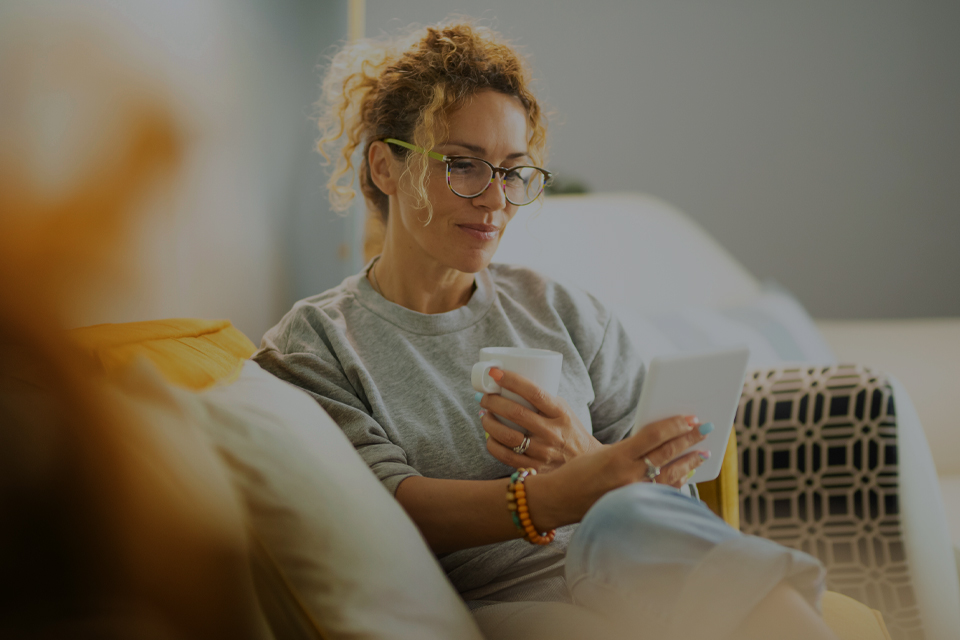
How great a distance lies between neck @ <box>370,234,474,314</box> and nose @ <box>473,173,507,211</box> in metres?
0.11

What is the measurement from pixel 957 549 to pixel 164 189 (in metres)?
1.35

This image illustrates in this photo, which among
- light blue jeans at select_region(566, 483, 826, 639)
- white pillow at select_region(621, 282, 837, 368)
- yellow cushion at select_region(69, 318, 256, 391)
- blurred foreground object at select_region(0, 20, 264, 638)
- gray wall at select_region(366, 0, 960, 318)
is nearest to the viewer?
blurred foreground object at select_region(0, 20, 264, 638)

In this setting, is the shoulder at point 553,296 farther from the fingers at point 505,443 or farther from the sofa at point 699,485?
the fingers at point 505,443

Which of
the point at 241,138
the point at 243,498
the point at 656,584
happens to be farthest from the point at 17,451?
the point at 656,584

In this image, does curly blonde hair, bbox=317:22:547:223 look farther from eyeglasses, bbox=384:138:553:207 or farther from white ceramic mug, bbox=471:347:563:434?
white ceramic mug, bbox=471:347:563:434

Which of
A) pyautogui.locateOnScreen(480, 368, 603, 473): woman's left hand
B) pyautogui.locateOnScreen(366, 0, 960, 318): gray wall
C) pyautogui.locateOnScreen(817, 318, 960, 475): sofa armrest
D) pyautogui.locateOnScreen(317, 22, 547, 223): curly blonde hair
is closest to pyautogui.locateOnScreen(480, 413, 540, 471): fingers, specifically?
pyautogui.locateOnScreen(480, 368, 603, 473): woman's left hand

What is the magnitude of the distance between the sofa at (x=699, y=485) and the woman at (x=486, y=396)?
0.10m

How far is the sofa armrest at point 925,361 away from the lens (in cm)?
171

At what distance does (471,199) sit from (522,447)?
0.38m

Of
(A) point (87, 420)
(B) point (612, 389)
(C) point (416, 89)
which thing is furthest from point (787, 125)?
(A) point (87, 420)

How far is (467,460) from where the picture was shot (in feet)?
3.26

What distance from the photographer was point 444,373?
3.43 feet

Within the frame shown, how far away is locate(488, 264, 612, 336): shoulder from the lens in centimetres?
118

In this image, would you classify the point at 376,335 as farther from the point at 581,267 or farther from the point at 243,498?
the point at 581,267
